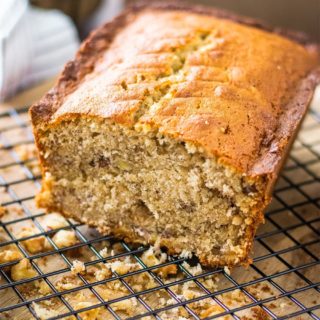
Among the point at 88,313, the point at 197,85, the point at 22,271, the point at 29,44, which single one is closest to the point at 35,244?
the point at 22,271

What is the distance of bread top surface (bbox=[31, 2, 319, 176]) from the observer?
273cm

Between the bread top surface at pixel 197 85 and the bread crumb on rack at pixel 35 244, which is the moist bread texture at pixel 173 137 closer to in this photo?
the bread top surface at pixel 197 85

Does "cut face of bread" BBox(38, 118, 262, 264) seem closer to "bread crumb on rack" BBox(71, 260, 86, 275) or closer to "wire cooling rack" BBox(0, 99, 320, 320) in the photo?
"wire cooling rack" BBox(0, 99, 320, 320)

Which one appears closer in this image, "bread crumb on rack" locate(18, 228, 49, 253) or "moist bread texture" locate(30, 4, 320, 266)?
"moist bread texture" locate(30, 4, 320, 266)

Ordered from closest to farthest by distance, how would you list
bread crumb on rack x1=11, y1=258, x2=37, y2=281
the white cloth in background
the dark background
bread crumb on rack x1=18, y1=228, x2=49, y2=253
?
1. bread crumb on rack x1=11, y1=258, x2=37, y2=281
2. bread crumb on rack x1=18, y1=228, x2=49, y2=253
3. the white cloth in background
4. the dark background

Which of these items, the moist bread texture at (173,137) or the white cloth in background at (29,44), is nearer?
the moist bread texture at (173,137)

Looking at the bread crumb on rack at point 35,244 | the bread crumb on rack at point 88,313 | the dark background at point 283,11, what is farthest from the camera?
the dark background at point 283,11

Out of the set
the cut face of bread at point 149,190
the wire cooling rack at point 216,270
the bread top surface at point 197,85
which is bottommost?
the wire cooling rack at point 216,270

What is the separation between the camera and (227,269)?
2.92 meters

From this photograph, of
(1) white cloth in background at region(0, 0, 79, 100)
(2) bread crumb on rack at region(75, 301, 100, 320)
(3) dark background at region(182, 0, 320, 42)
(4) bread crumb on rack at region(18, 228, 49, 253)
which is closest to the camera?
(2) bread crumb on rack at region(75, 301, 100, 320)

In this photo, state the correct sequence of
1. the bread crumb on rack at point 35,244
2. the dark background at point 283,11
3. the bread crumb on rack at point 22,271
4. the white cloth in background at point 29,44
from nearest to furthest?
the bread crumb on rack at point 22,271
the bread crumb on rack at point 35,244
the white cloth in background at point 29,44
the dark background at point 283,11

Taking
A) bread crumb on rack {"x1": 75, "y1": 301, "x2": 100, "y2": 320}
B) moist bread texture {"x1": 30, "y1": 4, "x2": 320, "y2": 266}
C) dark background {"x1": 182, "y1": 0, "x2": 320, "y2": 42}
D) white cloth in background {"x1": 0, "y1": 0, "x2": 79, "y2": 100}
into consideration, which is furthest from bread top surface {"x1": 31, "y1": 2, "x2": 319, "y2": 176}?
dark background {"x1": 182, "y1": 0, "x2": 320, "y2": 42}

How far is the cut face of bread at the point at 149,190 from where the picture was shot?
107 inches

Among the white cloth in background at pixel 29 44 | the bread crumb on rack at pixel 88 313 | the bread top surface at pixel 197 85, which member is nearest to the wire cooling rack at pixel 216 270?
the bread crumb on rack at pixel 88 313
